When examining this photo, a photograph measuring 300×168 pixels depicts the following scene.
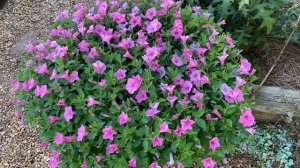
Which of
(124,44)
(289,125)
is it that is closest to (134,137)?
(124,44)

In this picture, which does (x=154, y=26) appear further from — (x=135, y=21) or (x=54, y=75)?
(x=54, y=75)

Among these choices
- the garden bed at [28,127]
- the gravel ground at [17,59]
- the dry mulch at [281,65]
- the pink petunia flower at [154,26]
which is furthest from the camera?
the dry mulch at [281,65]

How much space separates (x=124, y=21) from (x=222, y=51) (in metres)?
0.62

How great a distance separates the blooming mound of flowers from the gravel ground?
84 cm

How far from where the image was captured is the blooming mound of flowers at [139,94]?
2.13 meters

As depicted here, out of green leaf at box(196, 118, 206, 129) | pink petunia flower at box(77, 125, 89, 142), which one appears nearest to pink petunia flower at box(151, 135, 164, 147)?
green leaf at box(196, 118, 206, 129)

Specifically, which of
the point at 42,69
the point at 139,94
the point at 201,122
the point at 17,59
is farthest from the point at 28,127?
the point at 201,122

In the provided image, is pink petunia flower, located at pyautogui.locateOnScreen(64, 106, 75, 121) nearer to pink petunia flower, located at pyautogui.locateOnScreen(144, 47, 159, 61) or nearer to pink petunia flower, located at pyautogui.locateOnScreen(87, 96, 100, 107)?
pink petunia flower, located at pyautogui.locateOnScreen(87, 96, 100, 107)

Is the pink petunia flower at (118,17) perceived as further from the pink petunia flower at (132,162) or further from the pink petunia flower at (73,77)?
the pink petunia flower at (132,162)

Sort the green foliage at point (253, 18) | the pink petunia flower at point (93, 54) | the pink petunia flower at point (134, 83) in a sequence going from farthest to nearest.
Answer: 1. the green foliage at point (253, 18)
2. the pink petunia flower at point (93, 54)
3. the pink petunia flower at point (134, 83)

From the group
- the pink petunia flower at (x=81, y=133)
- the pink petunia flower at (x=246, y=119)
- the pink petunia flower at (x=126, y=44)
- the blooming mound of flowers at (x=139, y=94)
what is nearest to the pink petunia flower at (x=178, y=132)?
the blooming mound of flowers at (x=139, y=94)

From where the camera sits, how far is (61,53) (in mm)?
2295

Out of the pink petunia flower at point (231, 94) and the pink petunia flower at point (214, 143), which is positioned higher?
the pink petunia flower at point (231, 94)

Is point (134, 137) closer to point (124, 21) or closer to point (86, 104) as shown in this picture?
point (86, 104)
